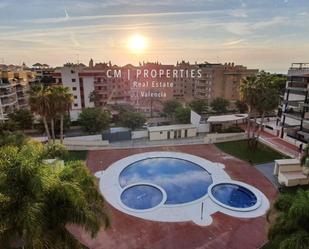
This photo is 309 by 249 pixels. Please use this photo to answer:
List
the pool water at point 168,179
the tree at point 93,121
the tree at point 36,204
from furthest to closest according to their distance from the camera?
the tree at point 93,121 → the pool water at point 168,179 → the tree at point 36,204

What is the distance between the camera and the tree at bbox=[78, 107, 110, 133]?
124 ft

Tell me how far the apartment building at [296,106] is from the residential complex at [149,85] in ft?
106

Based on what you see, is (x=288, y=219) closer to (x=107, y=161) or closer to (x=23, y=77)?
(x=107, y=161)

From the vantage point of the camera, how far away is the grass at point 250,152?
30.1 m

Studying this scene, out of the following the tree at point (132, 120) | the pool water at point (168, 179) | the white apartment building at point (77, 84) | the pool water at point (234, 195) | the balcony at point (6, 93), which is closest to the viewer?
the pool water at point (234, 195)

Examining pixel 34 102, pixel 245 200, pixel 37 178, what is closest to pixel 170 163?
pixel 245 200

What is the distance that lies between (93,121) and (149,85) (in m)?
30.3

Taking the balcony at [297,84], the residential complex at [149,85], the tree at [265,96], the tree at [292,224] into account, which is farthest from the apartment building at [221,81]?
the tree at [292,224]

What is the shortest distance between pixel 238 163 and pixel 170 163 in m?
8.53

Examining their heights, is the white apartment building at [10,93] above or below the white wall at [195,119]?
above

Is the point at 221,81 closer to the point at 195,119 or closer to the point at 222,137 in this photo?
the point at 195,119

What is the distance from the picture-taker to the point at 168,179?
25844 millimetres

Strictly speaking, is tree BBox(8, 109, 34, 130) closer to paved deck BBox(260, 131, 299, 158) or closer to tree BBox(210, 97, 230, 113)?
tree BBox(210, 97, 230, 113)

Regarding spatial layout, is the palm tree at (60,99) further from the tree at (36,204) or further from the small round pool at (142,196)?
the tree at (36,204)
